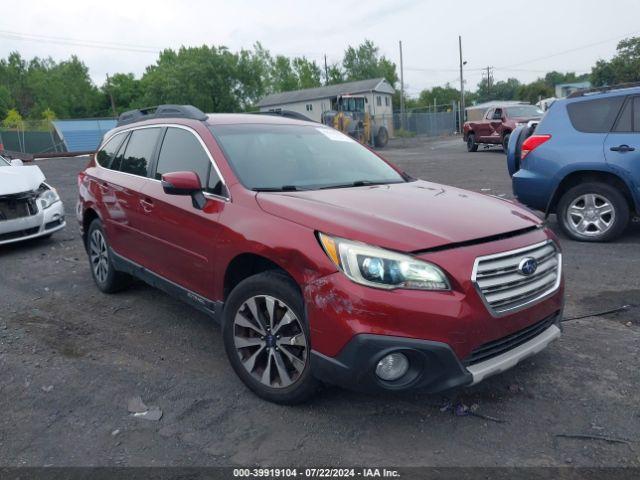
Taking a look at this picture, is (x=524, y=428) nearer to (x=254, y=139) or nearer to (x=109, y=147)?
(x=254, y=139)

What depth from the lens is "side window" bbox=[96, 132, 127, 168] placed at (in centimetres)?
528

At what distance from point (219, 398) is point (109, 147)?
3234 mm

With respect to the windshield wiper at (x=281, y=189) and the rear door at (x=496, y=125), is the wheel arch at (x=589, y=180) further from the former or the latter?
the rear door at (x=496, y=125)

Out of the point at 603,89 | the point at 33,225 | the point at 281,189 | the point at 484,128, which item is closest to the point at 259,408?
the point at 281,189

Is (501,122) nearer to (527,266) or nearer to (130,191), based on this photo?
(130,191)

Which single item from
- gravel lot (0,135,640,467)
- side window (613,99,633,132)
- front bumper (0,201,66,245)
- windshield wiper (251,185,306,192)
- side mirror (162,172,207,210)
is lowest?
gravel lot (0,135,640,467)

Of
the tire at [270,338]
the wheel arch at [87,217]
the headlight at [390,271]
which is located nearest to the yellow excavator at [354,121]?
the wheel arch at [87,217]

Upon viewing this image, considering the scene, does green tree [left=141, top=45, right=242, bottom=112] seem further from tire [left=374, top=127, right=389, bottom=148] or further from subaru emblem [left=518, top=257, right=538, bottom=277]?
subaru emblem [left=518, top=257, right=538, bottom=277]

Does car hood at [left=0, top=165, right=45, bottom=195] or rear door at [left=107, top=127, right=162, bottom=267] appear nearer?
rear door at [left=107, top=127, right=162, bottom=267]

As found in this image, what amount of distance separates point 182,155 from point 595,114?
5.01m

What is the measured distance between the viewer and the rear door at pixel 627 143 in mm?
6094

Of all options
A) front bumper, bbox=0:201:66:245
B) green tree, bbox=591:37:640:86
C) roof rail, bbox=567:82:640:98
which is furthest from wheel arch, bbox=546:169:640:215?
green tree, bbox=591:37:640:86

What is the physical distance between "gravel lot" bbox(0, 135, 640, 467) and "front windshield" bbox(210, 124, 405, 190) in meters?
1.35

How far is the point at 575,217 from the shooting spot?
666 centimetres
